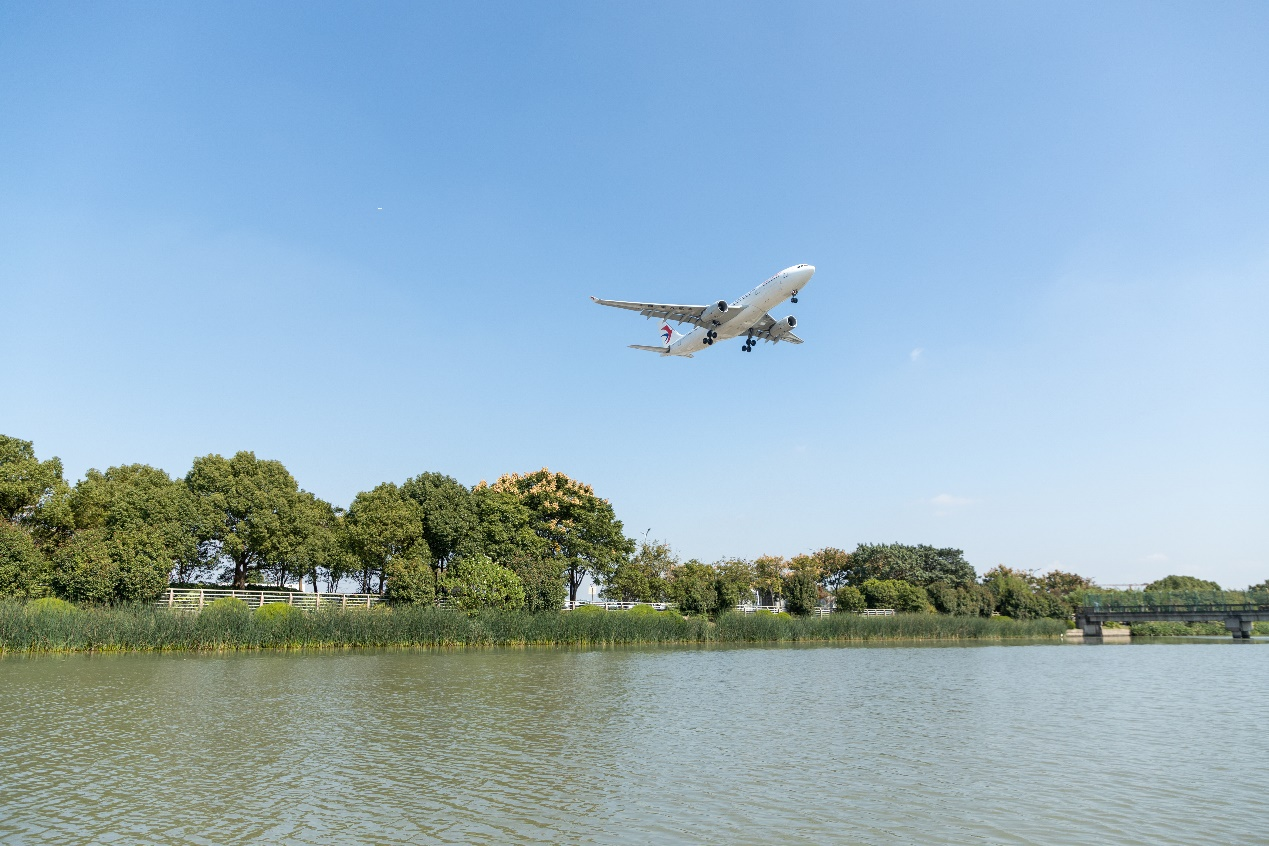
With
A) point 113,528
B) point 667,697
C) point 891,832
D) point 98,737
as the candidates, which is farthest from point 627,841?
point 113,528

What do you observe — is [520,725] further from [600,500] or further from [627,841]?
[600,500]

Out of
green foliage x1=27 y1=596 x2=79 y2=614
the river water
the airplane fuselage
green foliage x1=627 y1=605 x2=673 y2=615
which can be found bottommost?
the river water

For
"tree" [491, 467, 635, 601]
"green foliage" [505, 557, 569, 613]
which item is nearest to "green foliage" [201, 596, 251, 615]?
"green foliage" [505, 557, 569, 613]

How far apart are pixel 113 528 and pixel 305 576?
14.5 m

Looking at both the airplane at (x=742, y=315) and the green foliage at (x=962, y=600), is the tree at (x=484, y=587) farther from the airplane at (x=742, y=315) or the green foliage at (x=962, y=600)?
the green foliage at (x=962, y=600)

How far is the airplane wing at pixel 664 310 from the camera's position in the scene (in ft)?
137

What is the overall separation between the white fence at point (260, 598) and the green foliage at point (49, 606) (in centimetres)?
622

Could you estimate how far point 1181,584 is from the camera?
337ft

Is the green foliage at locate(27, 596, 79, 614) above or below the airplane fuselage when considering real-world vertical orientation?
below

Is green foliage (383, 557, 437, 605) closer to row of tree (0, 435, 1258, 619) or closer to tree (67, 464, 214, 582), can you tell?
row of tree (0, 435, 1258, 619)

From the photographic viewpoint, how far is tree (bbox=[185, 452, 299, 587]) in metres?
53.0

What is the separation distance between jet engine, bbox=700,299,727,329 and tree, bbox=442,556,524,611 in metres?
19.9

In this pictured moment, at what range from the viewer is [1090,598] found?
3140 inches

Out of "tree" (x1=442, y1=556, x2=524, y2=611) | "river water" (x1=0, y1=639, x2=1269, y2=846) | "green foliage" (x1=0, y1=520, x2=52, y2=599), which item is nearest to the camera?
"river water" (x1=0, y1=639, x2=1269, y2=846)
